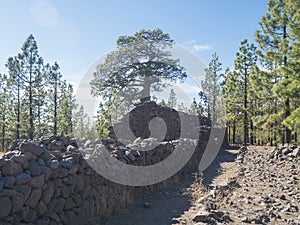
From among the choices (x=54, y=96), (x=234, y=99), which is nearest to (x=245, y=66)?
(x=234, y=99)

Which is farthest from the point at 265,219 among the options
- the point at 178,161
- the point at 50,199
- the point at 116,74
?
the point at 116,74

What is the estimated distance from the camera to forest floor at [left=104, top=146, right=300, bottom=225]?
4562 mm

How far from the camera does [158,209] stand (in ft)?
18.8

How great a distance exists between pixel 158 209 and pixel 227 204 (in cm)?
134

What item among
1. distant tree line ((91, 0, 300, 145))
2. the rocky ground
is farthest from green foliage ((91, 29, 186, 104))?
the rocky ground

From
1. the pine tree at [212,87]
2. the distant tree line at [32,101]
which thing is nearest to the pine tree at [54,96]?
the distant tree line at [32,101]

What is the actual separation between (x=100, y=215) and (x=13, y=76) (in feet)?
83.1

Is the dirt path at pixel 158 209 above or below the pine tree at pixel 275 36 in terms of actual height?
below

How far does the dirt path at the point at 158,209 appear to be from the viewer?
4.98 metres

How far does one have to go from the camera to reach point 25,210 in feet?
12.0

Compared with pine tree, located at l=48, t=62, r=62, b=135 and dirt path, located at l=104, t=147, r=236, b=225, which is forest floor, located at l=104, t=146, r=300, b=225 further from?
pine tree, located at l=48, t=62, r=62, b=135

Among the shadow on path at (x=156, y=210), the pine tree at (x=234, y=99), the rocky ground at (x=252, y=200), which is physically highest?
the pine tree at (x=234, y=99)

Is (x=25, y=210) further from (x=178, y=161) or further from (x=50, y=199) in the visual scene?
(x=178, y=161)

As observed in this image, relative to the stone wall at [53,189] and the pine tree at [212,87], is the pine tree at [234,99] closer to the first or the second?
the pine tree at [212,87]
